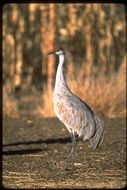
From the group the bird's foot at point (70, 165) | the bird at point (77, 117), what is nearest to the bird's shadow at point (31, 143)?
the bird's foot at point (70, 165)

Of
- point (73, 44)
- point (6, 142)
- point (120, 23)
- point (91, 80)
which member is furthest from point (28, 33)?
point (6, 142)

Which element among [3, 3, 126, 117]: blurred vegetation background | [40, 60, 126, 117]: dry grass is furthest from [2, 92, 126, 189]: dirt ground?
[3, 3, 126, 117]: blurred vegetation background

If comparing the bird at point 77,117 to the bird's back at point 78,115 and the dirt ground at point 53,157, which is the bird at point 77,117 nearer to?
the bird's back at point 78,115

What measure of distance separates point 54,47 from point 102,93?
5.98 meters

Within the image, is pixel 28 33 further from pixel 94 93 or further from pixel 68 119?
pixel 68 119

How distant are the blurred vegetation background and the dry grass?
0.02 m

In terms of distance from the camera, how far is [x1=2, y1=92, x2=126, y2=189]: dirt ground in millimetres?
8398

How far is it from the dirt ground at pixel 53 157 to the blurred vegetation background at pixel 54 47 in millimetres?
1302

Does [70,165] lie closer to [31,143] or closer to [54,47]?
[31,143]

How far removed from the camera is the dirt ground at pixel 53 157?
8.40 m

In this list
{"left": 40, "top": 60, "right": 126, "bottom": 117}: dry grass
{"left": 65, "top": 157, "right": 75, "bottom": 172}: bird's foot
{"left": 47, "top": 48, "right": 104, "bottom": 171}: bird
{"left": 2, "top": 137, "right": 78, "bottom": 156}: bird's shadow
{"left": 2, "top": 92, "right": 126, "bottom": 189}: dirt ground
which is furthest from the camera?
{"left": 40, "top": 60, "right": 126, "bottom": 117}: dry grass

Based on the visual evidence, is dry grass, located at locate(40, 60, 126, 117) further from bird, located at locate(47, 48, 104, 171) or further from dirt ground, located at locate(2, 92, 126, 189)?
bird, located at locate(47, 48, 104, 171)

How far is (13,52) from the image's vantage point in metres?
21.5

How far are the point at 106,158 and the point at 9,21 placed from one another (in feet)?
40.4
